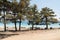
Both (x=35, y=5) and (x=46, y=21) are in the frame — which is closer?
(x=35, y=5)

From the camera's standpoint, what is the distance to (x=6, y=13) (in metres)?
36.7

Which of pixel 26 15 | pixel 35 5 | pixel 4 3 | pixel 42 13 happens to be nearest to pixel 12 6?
pixel 4 3

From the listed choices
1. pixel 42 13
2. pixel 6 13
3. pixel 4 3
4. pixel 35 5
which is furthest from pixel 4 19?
pixel 42 13

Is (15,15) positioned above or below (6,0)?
below

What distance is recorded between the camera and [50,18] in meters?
50.8

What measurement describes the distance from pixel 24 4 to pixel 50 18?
16.2 metres

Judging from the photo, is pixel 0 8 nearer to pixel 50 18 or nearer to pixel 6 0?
pixel 6 0

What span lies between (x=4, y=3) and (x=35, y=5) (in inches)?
486

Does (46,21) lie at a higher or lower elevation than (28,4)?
lower

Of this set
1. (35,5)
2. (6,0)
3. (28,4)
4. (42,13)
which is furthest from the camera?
(42,13)

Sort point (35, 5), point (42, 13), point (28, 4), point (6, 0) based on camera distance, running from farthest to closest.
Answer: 1. point (42, 13)
2. point (35, 5)
3. point (28, 4)
4. point (6, 0)

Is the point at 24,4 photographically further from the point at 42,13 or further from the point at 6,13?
the point at 42,13

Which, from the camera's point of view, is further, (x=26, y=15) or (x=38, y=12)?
(x=38, y=12)

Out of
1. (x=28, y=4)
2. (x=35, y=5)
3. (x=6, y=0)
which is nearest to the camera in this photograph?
(x=6, y=0)
